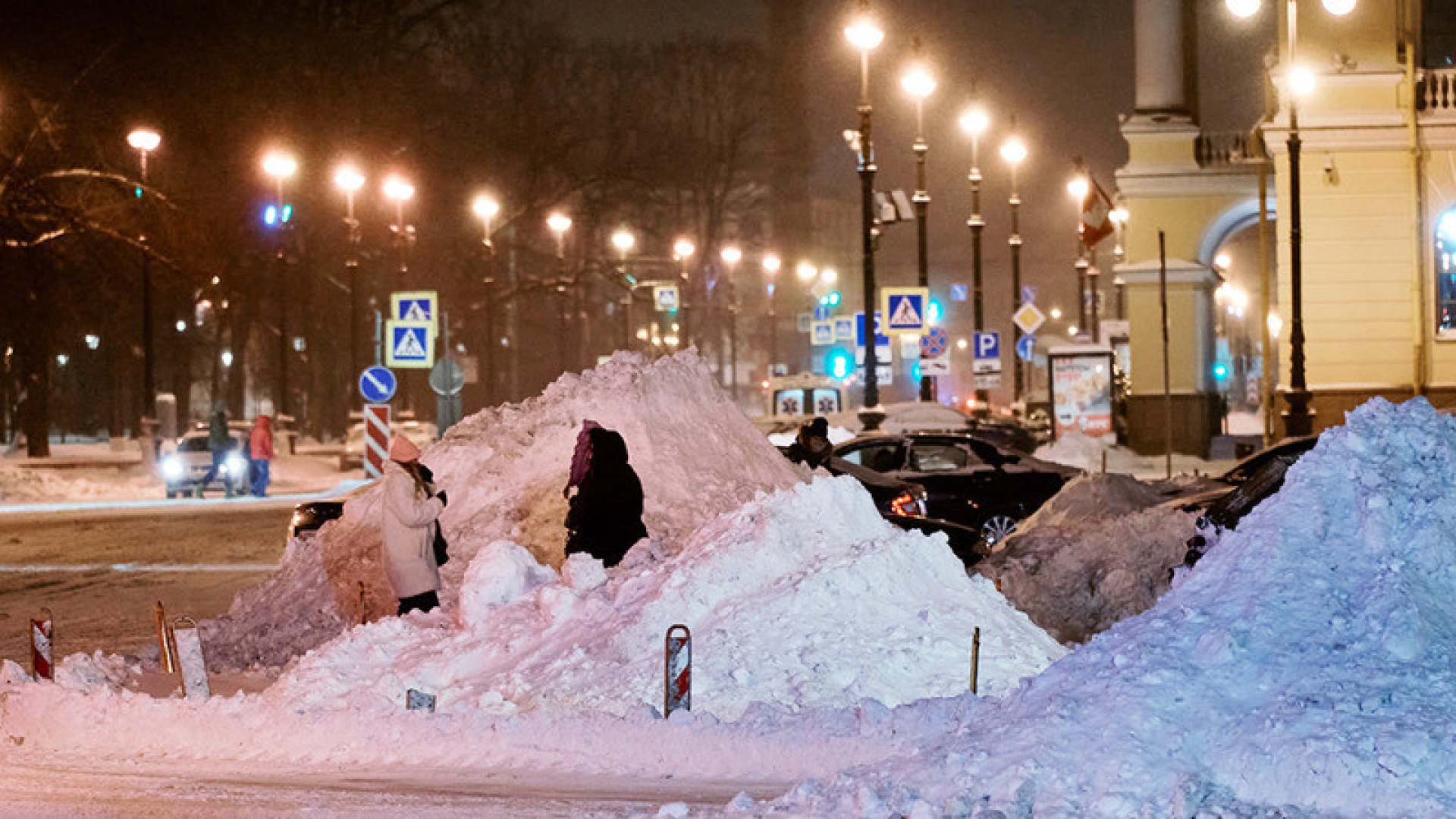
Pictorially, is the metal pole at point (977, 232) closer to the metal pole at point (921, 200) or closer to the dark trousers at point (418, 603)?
Answer: the metal pole at point (921, 200)

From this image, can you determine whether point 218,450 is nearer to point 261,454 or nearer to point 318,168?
point 261,454

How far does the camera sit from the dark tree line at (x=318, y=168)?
135 feet

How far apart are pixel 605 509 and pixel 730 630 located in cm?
249

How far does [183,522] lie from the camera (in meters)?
Result: 28.7

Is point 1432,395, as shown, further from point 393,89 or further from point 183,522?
point 393,89

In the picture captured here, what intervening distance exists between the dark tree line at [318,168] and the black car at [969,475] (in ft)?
70.3

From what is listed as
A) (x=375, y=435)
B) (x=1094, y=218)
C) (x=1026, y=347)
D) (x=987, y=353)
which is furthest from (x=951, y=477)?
(x=1094, y=218)

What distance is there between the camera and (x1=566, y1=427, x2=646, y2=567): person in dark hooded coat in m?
12.7

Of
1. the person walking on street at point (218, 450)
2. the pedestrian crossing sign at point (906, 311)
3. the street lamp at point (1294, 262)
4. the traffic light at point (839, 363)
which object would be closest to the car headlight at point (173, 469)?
the person walking on street at point (218, 450)

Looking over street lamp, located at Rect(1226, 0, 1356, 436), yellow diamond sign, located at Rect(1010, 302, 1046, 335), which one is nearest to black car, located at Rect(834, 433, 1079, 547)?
street lamp, located at Rect(1226, 0, 1356, 436)

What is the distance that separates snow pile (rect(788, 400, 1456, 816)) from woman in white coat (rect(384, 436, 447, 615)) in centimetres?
455

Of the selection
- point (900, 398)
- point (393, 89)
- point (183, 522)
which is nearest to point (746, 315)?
point (900, 398)

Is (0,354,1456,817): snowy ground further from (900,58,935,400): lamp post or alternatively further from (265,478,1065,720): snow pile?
(900,58,935,400): lamp post

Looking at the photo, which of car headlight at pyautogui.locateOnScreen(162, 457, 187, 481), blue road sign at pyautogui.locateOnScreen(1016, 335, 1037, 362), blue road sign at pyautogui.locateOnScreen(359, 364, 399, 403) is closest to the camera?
blue road sign at pyautogui.locateOnScreen(359, 364, 399, 403)
